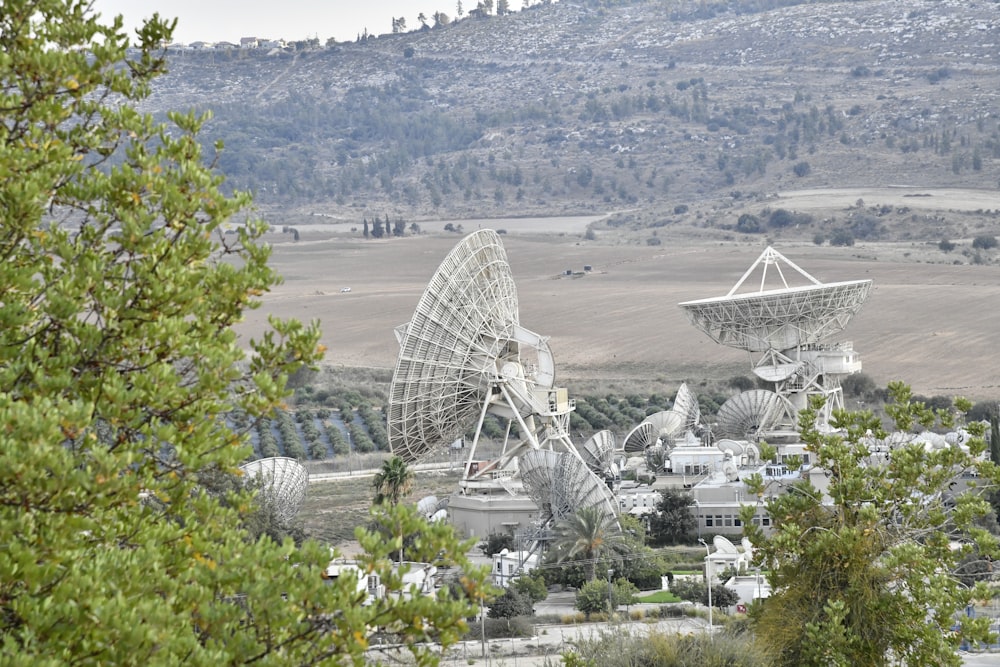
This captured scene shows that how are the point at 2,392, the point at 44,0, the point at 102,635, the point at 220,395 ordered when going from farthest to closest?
the point at 44,0, the point at 220,395, the point at 2,392, the point at 102,635

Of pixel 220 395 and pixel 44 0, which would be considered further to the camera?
pixel 44 0

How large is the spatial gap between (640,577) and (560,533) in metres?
2.64

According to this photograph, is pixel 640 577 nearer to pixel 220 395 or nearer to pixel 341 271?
pixel 220 395

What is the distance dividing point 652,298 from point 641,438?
237 feet

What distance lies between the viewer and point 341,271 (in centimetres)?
17150

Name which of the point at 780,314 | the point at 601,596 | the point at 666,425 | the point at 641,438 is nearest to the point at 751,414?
the point at 666,425

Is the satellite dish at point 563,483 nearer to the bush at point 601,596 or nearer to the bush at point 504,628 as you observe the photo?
the bush at point 601,596

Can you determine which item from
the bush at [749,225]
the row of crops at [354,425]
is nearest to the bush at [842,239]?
the bush at [749,225]

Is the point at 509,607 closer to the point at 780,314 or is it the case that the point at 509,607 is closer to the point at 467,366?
the point at 467,366

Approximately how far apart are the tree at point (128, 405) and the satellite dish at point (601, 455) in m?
43.7

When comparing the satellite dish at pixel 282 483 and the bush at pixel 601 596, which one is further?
the satellite dish at pixel 282 483

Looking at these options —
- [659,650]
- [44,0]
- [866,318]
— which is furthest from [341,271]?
[44,0]

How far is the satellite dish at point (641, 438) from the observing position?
203 ft

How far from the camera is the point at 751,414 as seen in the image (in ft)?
199
